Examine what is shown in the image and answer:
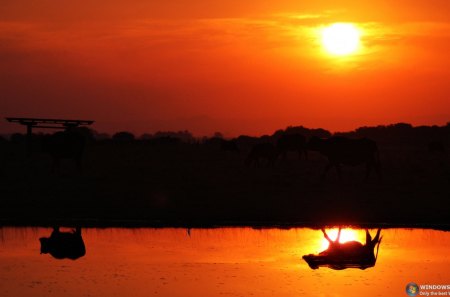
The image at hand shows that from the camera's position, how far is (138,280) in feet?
39.1

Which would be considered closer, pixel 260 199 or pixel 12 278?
pixel 12 278

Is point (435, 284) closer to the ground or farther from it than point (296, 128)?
closer to the ground

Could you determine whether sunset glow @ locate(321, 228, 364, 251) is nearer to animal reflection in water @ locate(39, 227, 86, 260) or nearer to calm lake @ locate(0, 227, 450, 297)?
calm lake @ locate(0, 227, 450, 297)

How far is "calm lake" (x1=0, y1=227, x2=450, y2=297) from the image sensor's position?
1127cm

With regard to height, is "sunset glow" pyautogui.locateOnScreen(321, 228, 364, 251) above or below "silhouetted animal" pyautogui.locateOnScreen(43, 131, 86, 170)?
below

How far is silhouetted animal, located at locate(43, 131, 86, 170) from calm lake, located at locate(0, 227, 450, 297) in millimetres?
10933

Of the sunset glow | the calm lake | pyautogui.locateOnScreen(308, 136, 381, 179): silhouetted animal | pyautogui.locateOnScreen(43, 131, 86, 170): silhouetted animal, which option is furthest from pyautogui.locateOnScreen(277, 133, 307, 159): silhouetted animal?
the calm lake

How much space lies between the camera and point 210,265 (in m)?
13.1

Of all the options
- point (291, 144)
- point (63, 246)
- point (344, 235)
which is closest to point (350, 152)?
point (291, 144)

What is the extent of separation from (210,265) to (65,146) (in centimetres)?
1596

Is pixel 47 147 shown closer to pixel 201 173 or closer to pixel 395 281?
pixel 201 173

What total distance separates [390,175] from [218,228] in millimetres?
12252

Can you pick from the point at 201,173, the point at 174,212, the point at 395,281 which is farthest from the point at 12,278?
the point at 201,173

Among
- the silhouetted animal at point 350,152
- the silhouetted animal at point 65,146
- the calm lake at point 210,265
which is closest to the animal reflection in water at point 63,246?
the calm lake at point 210,265
